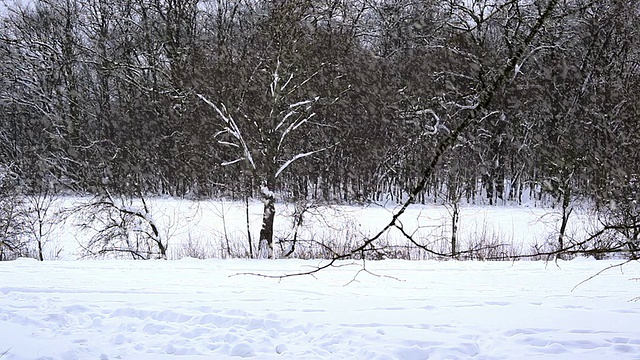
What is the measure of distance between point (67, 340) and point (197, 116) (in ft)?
65.0

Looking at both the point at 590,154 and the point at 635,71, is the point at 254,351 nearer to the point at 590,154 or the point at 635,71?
the point at 590,154

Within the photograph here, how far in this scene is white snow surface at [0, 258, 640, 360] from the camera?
602 cm

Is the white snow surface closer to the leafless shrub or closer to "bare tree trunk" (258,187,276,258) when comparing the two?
the leafless shrub

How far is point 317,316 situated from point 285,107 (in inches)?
434

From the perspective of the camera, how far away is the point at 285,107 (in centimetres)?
1752

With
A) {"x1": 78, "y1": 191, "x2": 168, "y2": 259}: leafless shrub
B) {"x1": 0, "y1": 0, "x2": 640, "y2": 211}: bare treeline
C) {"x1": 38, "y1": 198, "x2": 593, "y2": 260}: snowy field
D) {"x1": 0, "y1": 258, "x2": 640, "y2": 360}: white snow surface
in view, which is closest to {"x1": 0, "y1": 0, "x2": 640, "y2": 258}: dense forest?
{"x1": 0, "y1": 0, "x2": 640, "y2": 211}: bare treeline

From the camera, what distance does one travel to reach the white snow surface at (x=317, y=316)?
19.7 feet

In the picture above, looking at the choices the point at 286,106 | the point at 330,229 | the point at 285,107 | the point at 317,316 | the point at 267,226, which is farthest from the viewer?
the point at 286,106

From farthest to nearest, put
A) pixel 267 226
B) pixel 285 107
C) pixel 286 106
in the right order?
pixel 286 106, pixel 285 107, pixel 267 226

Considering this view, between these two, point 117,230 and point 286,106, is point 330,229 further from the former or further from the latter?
point 117,230

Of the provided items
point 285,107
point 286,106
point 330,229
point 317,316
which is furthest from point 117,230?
point 317,316

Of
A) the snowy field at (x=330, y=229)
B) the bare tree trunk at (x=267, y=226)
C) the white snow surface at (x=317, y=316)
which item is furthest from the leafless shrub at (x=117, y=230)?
the white snow surface at (x=317, y=316)

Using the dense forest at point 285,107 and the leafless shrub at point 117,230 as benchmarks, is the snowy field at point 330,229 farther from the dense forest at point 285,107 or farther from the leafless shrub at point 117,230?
the dense forest at point 285,107

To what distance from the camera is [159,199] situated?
1024 inches
